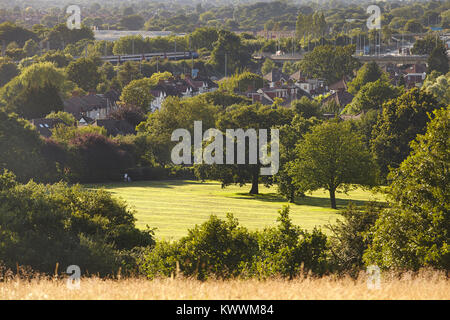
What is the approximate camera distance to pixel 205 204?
45.6 meters

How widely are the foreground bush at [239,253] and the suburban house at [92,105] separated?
67.8 m

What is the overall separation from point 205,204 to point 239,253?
2522 centimetres

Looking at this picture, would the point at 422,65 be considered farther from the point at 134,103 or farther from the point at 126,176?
the point at 126,176

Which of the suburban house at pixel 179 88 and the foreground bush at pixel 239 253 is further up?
the suburban house at pixel 179 88

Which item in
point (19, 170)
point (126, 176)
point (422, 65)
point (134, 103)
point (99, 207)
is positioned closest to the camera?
point (99, 207)

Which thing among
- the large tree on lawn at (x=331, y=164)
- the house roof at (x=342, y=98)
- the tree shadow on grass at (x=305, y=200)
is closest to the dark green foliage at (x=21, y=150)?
the tree shadow on grass at (x=305, y=200)

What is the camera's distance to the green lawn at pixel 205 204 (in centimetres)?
3731

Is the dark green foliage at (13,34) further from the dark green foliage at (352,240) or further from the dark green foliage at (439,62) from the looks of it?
the dark green foliage at (352,240)

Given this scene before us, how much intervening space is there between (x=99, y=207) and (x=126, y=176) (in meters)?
34.3

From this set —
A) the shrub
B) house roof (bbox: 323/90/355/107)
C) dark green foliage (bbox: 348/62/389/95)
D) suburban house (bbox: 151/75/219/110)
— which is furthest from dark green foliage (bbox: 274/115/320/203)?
dark green foliage (bbox: 348/62/389/95)

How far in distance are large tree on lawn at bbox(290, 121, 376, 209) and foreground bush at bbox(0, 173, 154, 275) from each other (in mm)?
20935
